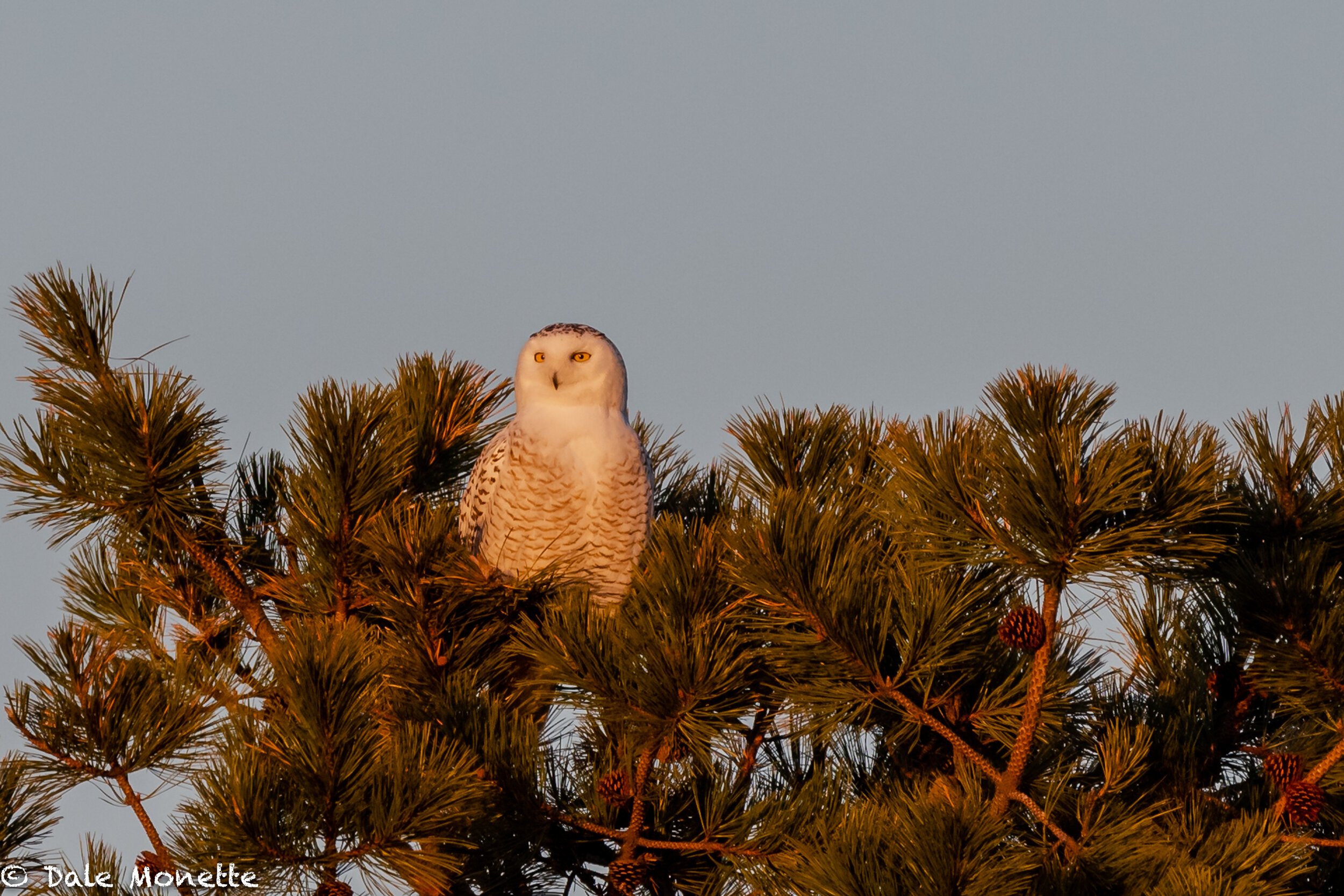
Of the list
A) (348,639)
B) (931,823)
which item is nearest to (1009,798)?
(931,823)

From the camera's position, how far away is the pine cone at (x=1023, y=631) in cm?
276

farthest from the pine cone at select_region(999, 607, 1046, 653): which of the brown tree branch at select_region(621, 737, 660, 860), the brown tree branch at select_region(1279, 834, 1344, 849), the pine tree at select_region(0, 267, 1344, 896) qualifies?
the brown tree branch at select_region(621, 737, 660, 860)

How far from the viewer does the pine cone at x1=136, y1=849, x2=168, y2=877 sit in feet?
9.91

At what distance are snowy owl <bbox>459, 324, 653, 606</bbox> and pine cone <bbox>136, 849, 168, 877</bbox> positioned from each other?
2016 millimetres

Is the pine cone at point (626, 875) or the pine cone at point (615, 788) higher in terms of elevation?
the pine cone at point (615, 788)

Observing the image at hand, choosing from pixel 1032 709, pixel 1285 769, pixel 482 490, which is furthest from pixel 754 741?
pixel 482 490

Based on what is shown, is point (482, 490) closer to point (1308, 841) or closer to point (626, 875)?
point (626, 875)

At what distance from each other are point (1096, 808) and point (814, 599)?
Result: 0.84 m

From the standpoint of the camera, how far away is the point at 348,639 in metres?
2.91

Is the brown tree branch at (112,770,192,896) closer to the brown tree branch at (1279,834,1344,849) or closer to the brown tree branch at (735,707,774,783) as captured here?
the brown tree branch at (735,707,774,783)

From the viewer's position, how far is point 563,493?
16.3 ft

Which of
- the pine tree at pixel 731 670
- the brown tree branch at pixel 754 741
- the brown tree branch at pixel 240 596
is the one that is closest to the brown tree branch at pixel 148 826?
the pine tree at pixel 731 670

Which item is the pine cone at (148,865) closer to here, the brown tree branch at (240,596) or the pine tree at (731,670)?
the pine tree at (731,670)

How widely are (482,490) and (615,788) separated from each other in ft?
6.39
